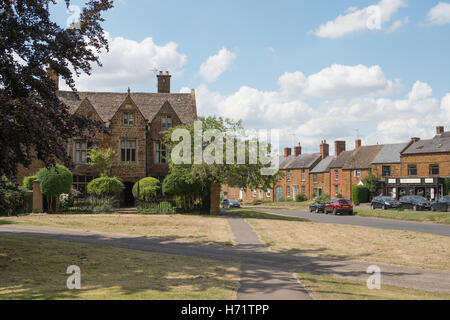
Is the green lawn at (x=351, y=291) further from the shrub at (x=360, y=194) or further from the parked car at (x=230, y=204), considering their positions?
the shrub at (x=360, y=194)

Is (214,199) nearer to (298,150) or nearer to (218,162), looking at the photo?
(218,162)

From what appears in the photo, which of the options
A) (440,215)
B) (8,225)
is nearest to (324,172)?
(440,215)

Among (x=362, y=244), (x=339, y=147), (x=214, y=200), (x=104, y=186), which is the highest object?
(x=339, y=147)

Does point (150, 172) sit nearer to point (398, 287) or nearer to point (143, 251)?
point (143, 251)

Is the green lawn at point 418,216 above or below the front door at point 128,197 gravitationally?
below

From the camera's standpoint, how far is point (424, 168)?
53125 millimetres

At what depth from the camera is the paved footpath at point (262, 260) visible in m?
11.9

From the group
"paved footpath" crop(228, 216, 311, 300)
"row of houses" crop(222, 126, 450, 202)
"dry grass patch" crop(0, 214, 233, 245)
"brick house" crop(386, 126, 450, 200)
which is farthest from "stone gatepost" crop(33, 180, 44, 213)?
"brick house" crop(386, 126, 450, 200)

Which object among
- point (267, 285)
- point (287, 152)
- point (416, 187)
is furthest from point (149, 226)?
point (287, 152)

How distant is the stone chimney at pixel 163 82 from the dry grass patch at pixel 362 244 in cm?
2672

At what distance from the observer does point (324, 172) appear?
2618 inches

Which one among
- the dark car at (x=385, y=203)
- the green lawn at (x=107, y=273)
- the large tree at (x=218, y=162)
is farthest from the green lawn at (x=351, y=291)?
the dark car at (x=385, y=203)

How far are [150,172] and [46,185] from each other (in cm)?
1343

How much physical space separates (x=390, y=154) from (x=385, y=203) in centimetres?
1620
